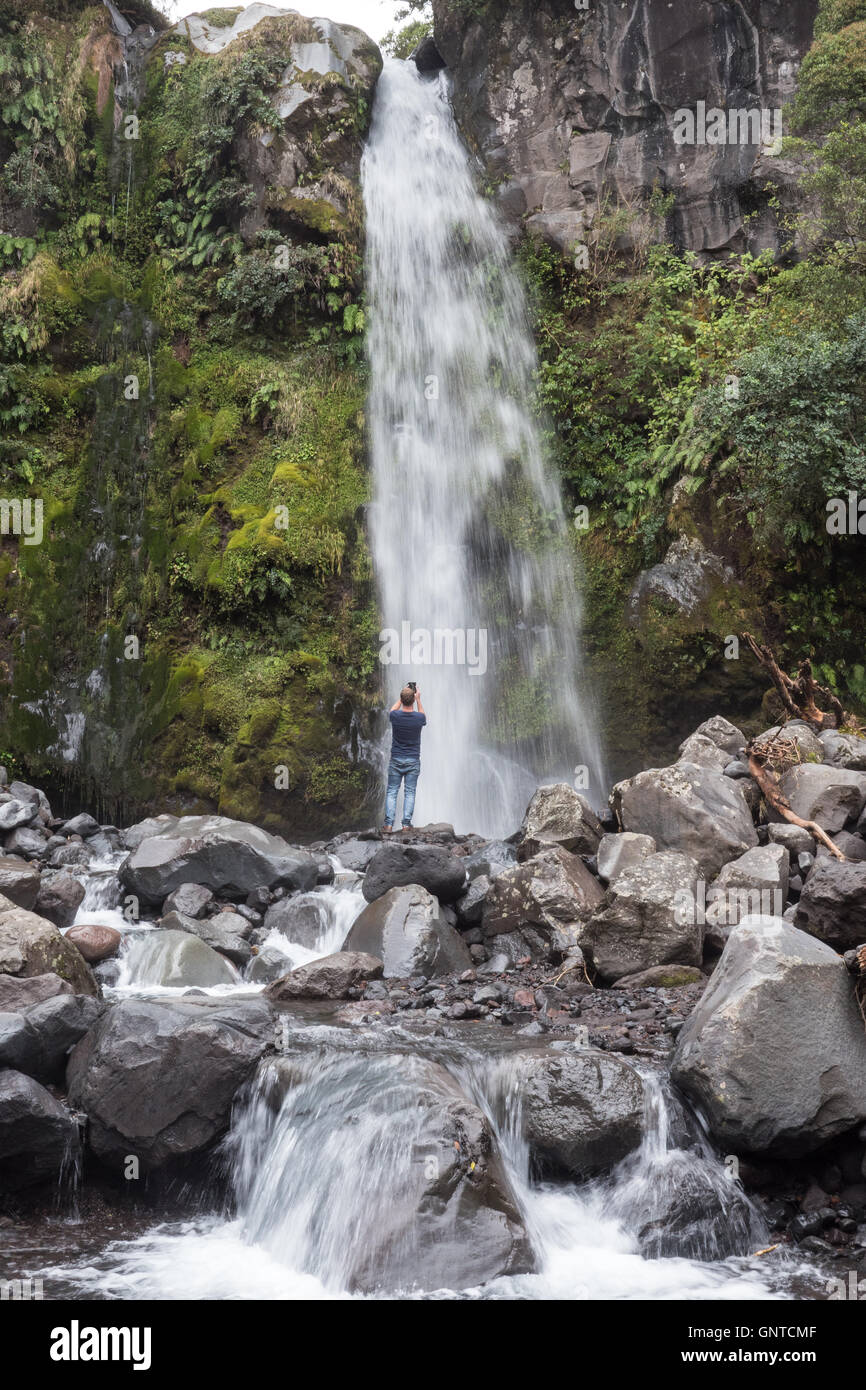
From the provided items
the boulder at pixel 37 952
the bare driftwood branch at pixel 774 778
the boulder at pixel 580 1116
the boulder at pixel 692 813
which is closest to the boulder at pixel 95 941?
the boulder at pixel 37 952

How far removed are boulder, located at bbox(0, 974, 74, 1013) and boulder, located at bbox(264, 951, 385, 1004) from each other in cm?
167

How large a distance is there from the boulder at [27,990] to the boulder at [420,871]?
3.23 metres

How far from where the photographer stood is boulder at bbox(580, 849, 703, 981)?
24.5ft

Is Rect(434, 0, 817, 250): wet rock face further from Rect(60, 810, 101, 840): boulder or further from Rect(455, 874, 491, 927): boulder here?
Rect(455, 874, 491, 927): boulder

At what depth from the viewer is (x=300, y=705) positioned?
539 inches

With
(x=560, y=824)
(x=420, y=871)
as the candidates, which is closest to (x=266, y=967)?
(x=420, y=871)

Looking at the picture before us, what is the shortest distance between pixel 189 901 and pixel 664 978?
14.6 ft

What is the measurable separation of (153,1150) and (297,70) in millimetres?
19114

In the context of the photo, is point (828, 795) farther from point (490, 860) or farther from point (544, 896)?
point (490, 860)

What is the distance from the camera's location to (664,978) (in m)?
7.29

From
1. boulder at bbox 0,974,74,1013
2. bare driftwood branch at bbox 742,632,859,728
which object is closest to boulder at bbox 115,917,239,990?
boulder at bbox 0,974,74,1013

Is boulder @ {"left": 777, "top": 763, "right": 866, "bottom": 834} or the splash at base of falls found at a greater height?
boulder @ {"left": 777, "top": 763, "right": 866, "bottom": 834}

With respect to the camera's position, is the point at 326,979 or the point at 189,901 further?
the point at 189,901

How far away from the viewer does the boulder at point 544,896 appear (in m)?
8.27
